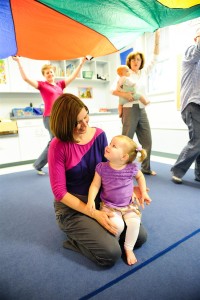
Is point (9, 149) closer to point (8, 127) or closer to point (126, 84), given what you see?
point (8, 127)

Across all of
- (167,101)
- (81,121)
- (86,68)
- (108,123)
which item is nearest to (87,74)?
(86,68)

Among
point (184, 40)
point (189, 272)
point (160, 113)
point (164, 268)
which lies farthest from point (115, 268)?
point (184, 40)

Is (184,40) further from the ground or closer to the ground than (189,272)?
further from the ground

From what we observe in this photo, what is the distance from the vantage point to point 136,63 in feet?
7.50

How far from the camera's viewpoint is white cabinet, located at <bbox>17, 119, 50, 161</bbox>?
3.53m

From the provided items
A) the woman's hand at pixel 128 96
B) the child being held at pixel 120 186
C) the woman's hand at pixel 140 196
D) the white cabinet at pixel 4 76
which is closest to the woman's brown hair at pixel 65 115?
the child being held at pixel 120 186

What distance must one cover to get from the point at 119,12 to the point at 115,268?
150 centimetres

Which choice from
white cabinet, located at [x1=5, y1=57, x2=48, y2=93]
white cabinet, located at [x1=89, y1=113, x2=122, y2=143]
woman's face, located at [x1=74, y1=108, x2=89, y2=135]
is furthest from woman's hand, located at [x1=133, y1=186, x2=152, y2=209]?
white cabinet, located at [x1=5, y1=57, x2=48, y2=93]

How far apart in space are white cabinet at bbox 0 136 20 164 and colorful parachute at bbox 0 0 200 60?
1805mm

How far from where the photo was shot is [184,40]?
3.13 m

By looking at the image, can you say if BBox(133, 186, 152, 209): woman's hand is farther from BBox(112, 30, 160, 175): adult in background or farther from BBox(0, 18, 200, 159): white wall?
BBox(0, 18, 200, 159): white wall

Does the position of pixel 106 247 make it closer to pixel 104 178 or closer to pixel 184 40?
pixel 104 178

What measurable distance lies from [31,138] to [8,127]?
418 mm

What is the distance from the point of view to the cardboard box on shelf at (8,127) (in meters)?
3.28
